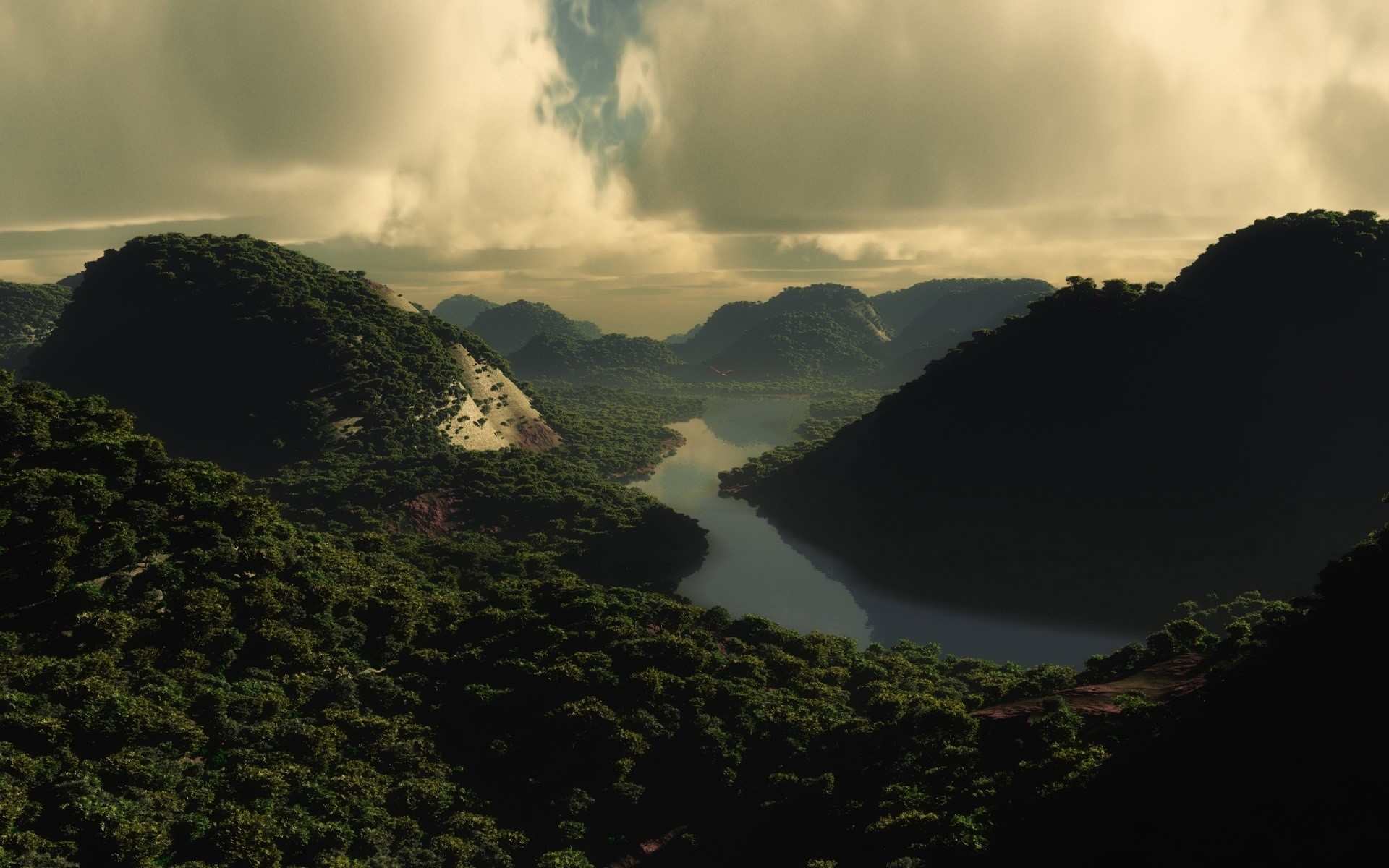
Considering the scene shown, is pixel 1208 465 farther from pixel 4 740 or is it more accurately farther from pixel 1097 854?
pixel 4 740

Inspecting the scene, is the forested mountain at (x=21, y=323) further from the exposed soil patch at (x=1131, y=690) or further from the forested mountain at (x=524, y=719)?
the exposed soil patch at (x=1131, y=690)

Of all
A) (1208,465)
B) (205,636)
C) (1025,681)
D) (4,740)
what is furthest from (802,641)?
(1208,465)

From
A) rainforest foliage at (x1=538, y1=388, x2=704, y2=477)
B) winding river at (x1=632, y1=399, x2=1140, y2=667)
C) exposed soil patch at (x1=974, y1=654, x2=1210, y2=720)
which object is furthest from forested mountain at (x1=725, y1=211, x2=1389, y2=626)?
rainforest foliage at (x1=538, y1=388, x2=704, y2=477)

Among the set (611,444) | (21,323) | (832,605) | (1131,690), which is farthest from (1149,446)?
(21,323)

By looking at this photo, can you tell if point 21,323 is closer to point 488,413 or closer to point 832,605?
point 488,413

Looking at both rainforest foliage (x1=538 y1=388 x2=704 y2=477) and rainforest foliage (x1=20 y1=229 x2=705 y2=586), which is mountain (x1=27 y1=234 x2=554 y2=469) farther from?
rainforest foliage (x1=538 y1=388 x2=704 y2=477)

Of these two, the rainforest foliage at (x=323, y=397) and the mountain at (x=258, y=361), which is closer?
the rainforest foliage at (x=323, y=397)

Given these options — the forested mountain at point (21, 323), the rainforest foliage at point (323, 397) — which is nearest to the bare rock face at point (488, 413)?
the rainforest foliage at point (323, 397)
